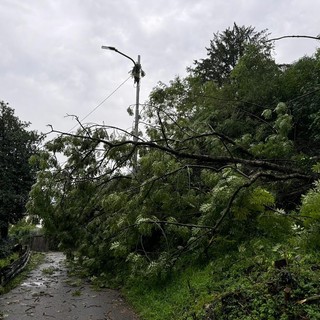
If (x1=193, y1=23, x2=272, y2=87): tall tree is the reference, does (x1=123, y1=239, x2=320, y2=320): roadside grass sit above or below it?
below

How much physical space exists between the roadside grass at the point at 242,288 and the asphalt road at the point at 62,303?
1.53ft

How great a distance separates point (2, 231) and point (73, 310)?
14.1 m

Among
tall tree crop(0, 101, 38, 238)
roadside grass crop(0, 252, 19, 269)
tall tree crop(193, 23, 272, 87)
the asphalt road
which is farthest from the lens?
tall tree crop(193, 23, 272, 87)

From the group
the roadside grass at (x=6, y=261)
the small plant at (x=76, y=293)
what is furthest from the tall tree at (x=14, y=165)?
the small plant at (x=76, y=293)

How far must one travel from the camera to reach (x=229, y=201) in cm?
565

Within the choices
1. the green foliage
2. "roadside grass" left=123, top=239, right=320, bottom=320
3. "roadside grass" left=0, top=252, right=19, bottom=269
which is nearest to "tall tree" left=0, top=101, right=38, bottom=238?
"roadside grass" left=0, top=252, right=19, bottom=269

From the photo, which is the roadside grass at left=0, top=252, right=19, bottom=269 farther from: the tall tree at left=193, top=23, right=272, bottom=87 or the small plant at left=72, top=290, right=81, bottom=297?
the tall tree at left=193, top=23, right=272, bottom=87

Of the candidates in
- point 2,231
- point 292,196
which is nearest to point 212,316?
point 292,196

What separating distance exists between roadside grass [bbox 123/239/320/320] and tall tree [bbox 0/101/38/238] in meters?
11.9

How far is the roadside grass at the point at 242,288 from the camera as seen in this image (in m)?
3.54

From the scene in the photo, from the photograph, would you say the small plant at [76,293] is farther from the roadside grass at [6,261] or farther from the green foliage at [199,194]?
the roadside grass at [6,261]

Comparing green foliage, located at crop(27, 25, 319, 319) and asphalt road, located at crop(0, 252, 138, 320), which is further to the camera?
asphalt road, located at crop(0, 252, 138, 320)

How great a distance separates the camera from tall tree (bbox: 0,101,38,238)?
1692 centimetres

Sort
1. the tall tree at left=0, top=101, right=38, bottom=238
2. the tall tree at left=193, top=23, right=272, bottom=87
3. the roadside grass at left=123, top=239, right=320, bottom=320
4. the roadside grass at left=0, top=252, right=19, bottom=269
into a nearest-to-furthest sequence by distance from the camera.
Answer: the roadside grass at left=123, top=239, right=320, bottom=320, the roadside grass at left=0, top=252, right=19, bottom=269, the tall tree at left=0, top=101, right=38, bottom=238, the tall tree at left=193, top=23, right=272, bottom=87
